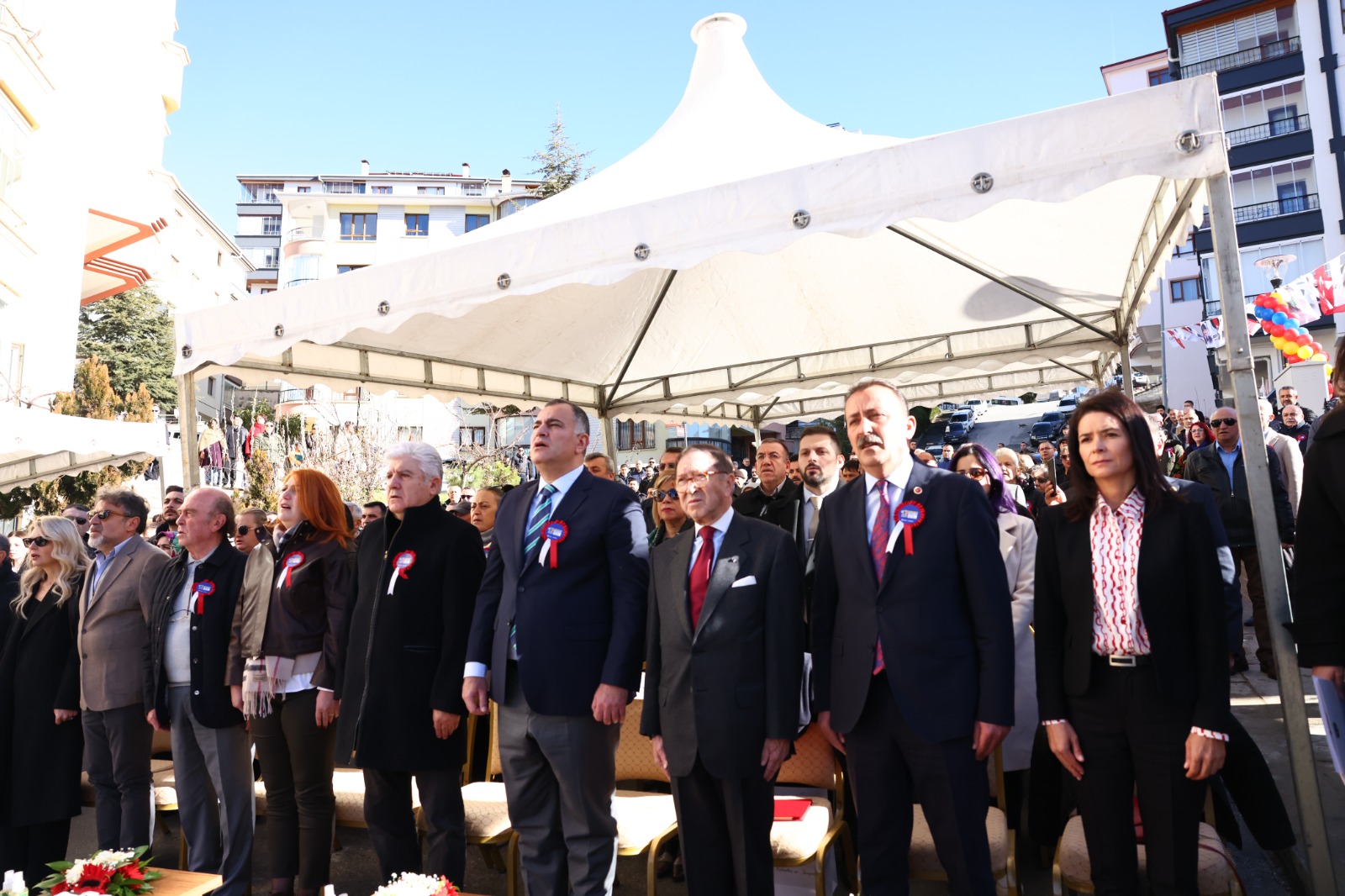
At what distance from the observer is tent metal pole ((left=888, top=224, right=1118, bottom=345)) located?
21.2ft

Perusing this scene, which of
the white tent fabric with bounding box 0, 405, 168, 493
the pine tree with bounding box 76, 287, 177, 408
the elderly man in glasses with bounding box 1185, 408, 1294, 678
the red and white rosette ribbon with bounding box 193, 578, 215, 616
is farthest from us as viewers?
the pine tree with bounding box 76, 287, 177, 408

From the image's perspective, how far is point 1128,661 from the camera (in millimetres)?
2627

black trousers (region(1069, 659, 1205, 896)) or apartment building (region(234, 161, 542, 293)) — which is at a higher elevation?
apartment building (region(234, 161, 542, 293))

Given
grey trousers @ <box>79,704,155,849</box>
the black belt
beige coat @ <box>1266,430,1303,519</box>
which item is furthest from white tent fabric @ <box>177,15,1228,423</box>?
grey trousers @ <box>79,704,155,849</box>

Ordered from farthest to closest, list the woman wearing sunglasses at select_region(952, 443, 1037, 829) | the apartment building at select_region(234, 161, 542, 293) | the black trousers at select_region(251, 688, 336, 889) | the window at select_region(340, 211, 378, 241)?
1. the window at select_region(340, 211, 378, 241)
2. the apartment building at select_region(234, 161, 542, 293)
3. the black trousers at select_region(251, 688, 336, 889)
4. the woman wearing sunglasses at select_region(952, 443, 1037, 829)

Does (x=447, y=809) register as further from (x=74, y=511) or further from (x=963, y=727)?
(x=74, y=511)

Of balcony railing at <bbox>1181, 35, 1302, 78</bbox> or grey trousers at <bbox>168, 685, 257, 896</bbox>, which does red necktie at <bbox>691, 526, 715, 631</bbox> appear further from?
balcony railing at <bbox>1181, 35, 1302, 78</bbox>

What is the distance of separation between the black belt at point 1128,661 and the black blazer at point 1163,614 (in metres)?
0.03

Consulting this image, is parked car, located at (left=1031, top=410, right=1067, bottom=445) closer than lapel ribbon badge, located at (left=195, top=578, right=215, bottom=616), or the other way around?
lapel ribbon badge, located at (left=195, top=578, right=215, bottom=616)

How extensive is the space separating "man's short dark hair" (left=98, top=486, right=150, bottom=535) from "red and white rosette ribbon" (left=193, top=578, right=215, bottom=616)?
691 mm

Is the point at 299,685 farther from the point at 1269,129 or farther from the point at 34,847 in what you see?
the point at 1269,129

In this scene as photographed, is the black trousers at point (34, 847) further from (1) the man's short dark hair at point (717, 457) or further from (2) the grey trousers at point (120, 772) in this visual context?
(1) the man's short dark hair at point (717, 457)

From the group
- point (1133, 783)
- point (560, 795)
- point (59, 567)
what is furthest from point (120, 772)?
point (1133, 783)

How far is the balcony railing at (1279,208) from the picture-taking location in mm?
28859
